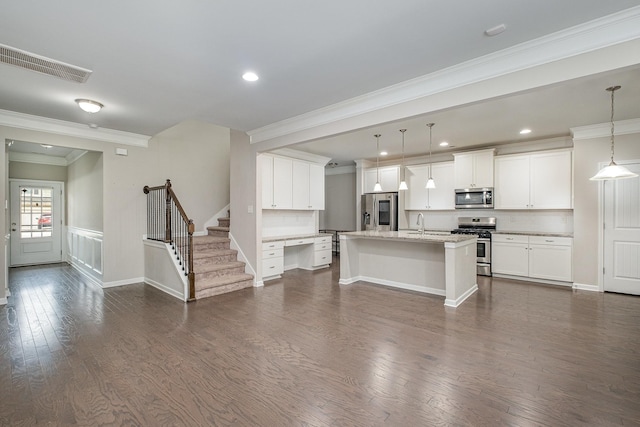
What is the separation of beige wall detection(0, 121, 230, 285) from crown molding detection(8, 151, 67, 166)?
3481 millimetres

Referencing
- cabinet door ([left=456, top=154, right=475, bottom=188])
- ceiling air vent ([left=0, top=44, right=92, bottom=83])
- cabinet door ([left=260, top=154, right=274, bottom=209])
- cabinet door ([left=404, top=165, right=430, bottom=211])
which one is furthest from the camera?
cabinet door ([left=404, top=165, right=430, bottom=211])

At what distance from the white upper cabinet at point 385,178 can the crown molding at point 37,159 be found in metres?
7.68

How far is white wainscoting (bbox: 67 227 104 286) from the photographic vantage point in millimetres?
5473

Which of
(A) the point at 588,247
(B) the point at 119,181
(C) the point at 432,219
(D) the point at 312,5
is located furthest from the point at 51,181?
(A) the point at 588,247

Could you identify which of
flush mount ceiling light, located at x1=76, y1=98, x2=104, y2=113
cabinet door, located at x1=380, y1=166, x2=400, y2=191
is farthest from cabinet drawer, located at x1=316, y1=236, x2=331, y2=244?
flush mount ceiling light, located at x1=76, y1=98, x2=104, y2=113

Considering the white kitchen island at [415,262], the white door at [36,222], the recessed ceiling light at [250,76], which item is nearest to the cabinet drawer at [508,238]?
the white kitchen island at [415,262]

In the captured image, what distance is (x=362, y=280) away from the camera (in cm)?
555

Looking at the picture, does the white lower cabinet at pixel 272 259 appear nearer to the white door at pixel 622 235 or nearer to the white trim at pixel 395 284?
the white trim at pixel 395 284

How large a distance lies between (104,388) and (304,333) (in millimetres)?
1756

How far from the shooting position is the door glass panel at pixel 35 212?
23.2 feet

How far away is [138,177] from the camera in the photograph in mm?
5594

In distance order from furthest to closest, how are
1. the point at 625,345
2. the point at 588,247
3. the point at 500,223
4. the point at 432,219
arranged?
the point at 432,219 < the point at 500,223 < the point at 588,247 < the point at 625,345

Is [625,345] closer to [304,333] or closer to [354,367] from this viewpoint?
[354,367]

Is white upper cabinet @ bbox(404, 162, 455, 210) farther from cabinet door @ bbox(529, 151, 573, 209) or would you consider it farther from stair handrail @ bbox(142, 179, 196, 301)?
stair handrail @ bbox(142, 179, 196, 301)
